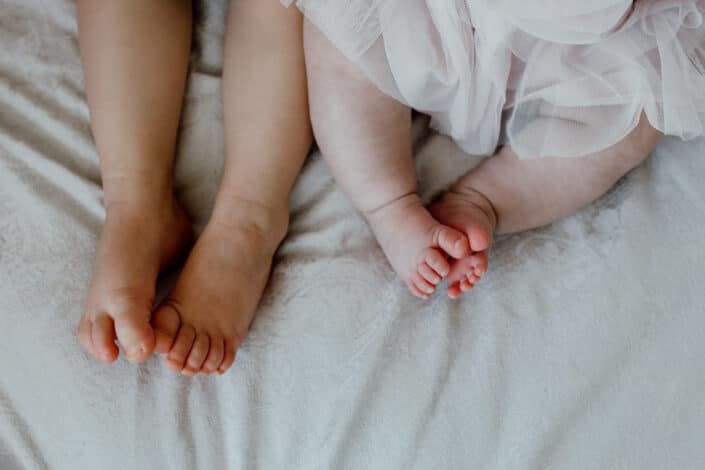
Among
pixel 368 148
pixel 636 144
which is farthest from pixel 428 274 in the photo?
pixel 636 144

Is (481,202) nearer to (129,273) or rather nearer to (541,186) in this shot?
(541,186)

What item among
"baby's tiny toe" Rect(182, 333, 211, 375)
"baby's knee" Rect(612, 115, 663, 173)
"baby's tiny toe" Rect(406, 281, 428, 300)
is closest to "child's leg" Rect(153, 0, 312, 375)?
"baby's tiny toe" Rect(182, 333, 211, 375)

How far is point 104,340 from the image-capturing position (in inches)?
26.3

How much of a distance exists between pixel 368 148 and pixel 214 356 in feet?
0.76

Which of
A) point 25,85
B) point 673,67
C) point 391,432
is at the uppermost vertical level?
point 673,67

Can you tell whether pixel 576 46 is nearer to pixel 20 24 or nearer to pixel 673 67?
pixel 673 67

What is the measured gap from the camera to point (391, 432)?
0.71 meters

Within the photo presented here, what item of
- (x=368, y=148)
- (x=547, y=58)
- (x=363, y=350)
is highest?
(x=547, y=58)

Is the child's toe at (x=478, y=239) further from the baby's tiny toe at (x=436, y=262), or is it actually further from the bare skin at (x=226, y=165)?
the bare skin at (x=226, y=165)

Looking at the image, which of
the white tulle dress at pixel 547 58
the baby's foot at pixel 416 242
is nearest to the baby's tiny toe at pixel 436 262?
the baby's foot at pixel 416 242

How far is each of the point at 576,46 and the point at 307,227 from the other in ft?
0.97

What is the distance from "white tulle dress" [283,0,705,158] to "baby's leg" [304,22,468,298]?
29 millimetres

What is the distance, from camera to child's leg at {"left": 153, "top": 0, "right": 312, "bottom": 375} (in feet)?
2.31

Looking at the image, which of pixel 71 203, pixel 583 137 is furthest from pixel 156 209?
pixel 583 137
